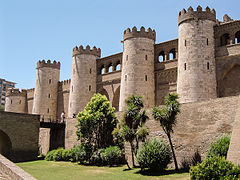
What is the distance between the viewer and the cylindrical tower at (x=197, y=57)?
24125 millimetres

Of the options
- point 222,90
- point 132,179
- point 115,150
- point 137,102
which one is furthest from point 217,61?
point 132,179

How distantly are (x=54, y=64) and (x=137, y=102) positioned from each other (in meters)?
25.4

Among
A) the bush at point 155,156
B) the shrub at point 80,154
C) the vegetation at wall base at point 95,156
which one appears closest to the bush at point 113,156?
the vegetation at wall base at point 95,156

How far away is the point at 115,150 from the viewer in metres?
22.3

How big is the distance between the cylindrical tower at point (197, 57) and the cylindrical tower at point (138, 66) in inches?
185

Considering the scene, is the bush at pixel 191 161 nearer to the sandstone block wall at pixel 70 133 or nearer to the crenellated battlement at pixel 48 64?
the sandstone block wall at pixel 70 133

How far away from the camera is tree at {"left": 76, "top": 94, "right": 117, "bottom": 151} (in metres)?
24.9

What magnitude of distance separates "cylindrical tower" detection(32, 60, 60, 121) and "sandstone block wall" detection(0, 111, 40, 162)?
1041 cm

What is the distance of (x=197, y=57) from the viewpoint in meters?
24.5

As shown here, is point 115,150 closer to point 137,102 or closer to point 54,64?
point 137,102

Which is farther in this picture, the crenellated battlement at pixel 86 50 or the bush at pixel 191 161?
the crenellated battlement at pixel 86 50

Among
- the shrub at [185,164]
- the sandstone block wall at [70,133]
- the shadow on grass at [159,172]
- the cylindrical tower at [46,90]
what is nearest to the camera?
the shadow on grass at [159,172]

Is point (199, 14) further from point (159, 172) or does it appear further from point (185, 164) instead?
point (159, 172)

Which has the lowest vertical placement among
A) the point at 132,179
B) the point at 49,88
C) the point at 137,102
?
the point at 132,179
